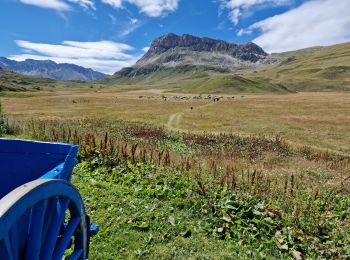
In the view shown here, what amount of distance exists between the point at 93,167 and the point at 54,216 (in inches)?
378

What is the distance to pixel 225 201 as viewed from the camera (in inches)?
376

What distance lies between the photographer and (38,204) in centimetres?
334

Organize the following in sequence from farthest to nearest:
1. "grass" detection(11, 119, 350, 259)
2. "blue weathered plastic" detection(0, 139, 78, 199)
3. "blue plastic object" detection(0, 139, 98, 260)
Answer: "grass" detection(11, 119, 350, 259) → "blue weathered plastic" detection(0, 139, 78, 199) → "blue plastic object" detection(0, 139, 98, 260)

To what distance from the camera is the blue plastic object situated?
2.93m

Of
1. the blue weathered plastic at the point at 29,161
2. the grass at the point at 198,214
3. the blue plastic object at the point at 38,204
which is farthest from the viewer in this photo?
the grass at the point at 198,214

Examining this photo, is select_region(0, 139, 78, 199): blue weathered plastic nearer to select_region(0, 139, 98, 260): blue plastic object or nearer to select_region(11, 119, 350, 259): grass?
select_region(0, 139, 98, 260): blue plastic object

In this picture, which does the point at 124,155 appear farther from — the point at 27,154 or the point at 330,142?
the point at 330,142

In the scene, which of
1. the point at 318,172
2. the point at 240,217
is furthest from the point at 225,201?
the point at 318,172

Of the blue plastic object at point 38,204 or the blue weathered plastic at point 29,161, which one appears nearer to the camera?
the blue plastic object at point 38,204

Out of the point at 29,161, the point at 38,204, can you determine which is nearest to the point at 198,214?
the point at 29,161

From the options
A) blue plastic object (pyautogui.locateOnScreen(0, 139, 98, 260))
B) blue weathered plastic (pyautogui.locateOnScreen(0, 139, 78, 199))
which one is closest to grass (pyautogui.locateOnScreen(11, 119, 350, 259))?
blue plastic object (pyautogui.locateOnScreen(0, 139, 98, 260))

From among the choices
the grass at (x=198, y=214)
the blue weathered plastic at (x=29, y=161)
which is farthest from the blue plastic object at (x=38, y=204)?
the grass at (x=198, y=214)

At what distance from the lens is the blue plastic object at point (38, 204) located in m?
2.93

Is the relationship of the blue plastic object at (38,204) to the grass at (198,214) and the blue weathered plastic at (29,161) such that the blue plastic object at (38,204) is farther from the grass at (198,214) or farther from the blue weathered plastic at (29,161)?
the grass at (198,214)
